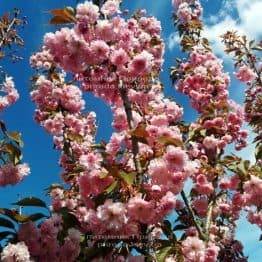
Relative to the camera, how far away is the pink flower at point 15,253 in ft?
10.9

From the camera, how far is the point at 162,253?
384cm

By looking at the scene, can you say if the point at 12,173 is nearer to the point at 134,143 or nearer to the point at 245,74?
the point at 134,143

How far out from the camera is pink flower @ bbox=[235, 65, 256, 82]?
28.2 feet

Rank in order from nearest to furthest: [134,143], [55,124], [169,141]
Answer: [169,141]
[134,143]
[55,124]

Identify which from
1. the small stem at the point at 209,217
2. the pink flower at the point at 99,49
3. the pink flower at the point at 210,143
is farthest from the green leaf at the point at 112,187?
the pink flower at the point at 210,143

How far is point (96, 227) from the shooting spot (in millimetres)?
3809

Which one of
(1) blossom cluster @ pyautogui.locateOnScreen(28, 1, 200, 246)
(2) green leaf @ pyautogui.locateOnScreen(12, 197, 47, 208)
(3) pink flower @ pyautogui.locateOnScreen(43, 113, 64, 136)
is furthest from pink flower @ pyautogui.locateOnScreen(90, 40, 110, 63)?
(3) pink flower @ pyautogui.locateOnScreen(43, 113, 64, 136)

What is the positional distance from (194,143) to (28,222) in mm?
3070

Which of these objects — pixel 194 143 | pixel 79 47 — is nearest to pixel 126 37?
pixel 79 47

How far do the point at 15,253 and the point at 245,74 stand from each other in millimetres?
6242

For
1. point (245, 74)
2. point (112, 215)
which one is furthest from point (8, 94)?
point (245, 74)

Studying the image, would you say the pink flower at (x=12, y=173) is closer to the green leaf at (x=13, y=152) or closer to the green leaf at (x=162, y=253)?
the green leaf at (x=13, y=152)

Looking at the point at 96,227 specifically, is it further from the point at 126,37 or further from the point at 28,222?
the point at 126,37

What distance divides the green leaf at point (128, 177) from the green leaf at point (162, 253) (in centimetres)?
60
